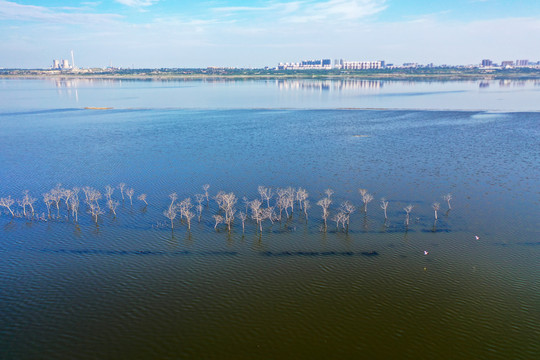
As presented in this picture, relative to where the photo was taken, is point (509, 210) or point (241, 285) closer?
point (241, 285)

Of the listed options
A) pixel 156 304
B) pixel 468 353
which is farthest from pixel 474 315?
pixel 156 304

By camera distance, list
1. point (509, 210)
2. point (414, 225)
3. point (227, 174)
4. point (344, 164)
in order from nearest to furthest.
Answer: point (414, 225) → point (509, 210) → point (227, 174) → point (344, 164)

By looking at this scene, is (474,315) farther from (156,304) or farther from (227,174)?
(227,174)

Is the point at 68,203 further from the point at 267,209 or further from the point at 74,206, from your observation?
the point at 267,209

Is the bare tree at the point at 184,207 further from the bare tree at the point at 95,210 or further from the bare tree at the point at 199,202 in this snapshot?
the bare tree at the point at 95,210

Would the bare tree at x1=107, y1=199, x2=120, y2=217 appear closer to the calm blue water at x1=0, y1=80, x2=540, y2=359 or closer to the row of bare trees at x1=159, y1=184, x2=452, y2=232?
the calm blue water at x1=0, y1=80, x2=540, y2=359

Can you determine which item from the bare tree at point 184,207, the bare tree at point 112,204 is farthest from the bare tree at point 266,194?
the bare tree at point 112,204

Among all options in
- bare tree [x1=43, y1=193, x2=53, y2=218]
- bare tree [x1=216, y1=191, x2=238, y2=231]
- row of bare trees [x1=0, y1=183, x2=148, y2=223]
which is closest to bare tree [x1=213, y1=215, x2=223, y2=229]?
bare tree [x1=216, y1=191, x2=238, y2=231]
